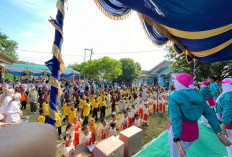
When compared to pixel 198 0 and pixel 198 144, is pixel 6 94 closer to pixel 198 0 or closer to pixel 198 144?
pixel 198 0

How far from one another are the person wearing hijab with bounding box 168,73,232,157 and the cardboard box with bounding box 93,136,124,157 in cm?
122

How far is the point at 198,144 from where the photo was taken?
353 cm

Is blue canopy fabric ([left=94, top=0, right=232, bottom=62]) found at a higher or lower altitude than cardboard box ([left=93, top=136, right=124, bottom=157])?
higher

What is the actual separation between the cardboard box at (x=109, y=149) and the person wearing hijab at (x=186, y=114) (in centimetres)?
122

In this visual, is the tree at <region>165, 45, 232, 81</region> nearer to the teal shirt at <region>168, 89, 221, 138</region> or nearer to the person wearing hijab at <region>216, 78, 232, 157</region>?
the person wearing hijab at <region>216, 78, 232, 157</region>

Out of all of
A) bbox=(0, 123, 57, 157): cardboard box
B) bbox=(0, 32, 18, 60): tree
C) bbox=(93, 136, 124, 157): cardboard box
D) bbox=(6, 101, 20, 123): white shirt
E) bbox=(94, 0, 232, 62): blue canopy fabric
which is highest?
bbox=(0, 32, 18, 60): tree

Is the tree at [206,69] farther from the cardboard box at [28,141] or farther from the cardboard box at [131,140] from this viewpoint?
the cardboard box at [28,141]

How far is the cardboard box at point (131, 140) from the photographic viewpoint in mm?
3127

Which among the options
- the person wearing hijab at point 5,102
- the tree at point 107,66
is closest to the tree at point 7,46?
the tree at point 107,66

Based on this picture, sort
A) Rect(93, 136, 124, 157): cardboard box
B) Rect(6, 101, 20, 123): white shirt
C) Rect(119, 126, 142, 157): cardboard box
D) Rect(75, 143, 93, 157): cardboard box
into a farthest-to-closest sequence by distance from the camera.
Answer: Rect(6, 101, 20, 123): white shirt → Rect(119, 126, 142, 157): cardboard box → Rect(75, 143, 93, 157): cardboard box → Rect(93, 136, 124, 157): cardboard box

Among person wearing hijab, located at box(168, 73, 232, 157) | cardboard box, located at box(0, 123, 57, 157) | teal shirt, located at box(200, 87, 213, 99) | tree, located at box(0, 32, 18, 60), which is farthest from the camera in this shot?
tree, located at box(0, 32, 18, 60)

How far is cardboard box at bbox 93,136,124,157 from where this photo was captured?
244cm

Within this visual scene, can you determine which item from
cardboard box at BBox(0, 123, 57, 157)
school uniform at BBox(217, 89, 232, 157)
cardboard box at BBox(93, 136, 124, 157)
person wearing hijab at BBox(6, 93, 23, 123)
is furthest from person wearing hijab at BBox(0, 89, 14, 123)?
school uniform at BBox(217, 89, 232, 157)

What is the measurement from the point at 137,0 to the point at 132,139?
3.26 m
